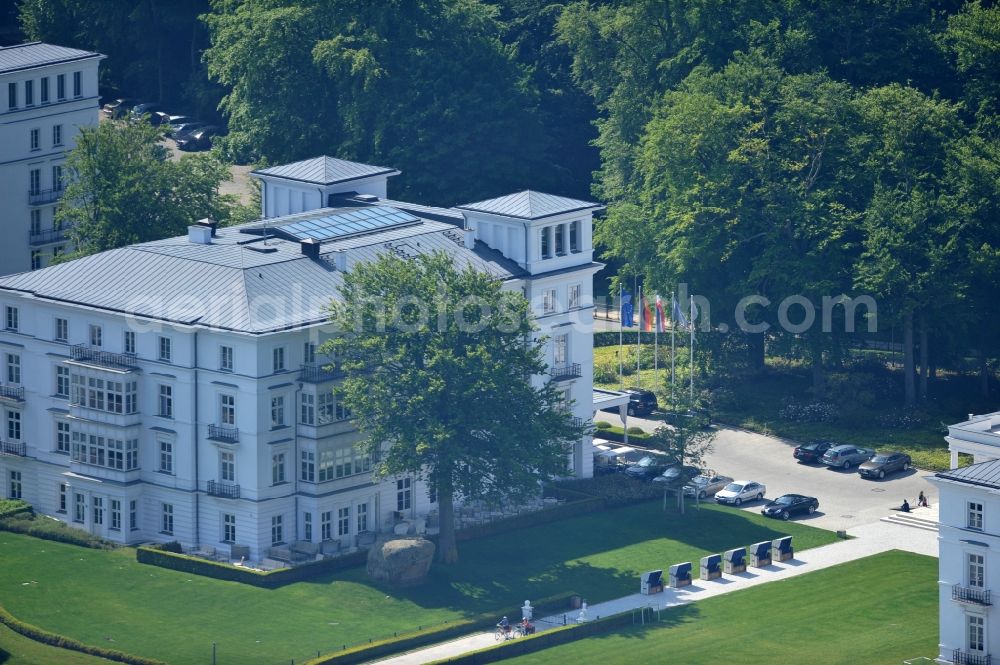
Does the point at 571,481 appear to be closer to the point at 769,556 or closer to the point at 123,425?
the point at 769,556

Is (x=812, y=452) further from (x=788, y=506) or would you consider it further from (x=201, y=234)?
(x=201, y=234)

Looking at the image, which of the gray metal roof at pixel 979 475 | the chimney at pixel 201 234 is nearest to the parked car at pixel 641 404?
the chimney at pixel 201 234

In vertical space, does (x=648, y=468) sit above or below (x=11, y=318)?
below

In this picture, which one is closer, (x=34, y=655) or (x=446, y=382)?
(x=34, y=655)

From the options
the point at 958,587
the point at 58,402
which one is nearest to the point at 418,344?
the point at 58,402

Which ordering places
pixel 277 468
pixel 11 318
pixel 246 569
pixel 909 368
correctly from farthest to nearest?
pixel 909 368 → pixel 11 318 → pixel 277 468 → pixel 246 569

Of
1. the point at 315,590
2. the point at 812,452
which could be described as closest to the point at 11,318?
the point at 315,590

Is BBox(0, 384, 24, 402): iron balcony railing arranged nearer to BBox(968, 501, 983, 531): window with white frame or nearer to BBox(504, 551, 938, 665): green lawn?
BBox(504, 551, 938, 665): green lawn
